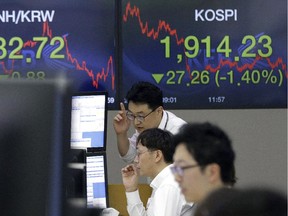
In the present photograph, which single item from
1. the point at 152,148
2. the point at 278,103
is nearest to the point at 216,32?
the point at 278,103

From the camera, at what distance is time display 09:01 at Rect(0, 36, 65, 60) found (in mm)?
5277

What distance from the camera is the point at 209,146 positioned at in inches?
96.7

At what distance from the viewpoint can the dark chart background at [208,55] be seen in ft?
17.6

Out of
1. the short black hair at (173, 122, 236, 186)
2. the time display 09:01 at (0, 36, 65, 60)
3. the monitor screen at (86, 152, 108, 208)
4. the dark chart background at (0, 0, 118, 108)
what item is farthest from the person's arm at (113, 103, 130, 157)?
the short black hair at (173, 122, 236, 186)

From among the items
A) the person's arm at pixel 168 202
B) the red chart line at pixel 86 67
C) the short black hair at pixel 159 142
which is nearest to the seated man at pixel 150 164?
the short black hair at pixel 159 142

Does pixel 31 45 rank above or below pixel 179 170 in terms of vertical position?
above

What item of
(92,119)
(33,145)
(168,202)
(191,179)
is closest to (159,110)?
(92,119)

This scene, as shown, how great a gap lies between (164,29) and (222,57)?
16.4 inches

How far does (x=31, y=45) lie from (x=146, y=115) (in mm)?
1229

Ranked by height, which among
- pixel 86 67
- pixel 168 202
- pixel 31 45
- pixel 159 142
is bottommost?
pixel 168 202

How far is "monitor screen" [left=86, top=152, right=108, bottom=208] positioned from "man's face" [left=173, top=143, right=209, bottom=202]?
4.56ft

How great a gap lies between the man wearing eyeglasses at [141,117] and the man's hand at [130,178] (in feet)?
1.39

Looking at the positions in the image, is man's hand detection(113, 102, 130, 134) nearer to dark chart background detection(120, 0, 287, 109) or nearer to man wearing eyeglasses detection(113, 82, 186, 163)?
man wearing eyeglasses detection(113, 82, 186, 163)

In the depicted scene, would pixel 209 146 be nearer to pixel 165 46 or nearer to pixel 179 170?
pixel 179 170
